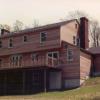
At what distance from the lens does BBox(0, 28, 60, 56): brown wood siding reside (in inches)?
1859

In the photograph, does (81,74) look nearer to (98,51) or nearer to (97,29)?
(98,51)

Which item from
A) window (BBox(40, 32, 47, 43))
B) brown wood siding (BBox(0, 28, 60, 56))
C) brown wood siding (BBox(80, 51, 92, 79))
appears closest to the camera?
brown wood siding (BBox(80, 51, 92, 79))

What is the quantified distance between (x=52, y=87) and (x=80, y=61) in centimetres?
569

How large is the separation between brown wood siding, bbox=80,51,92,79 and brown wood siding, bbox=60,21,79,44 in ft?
13.2

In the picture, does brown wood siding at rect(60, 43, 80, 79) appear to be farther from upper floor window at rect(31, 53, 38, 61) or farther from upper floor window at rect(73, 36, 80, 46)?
upper floor window at rect(73, 36, 80, 46)

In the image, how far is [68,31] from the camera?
49656mm

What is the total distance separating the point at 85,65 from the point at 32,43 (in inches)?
365

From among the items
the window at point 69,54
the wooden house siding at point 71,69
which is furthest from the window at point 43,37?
the window at point 69,54

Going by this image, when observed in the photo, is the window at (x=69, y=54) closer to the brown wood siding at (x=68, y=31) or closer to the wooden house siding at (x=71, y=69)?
the wooden house siding at (x=71, y=69)

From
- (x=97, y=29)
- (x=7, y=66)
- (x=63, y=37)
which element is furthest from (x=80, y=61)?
(x=97, y=29)

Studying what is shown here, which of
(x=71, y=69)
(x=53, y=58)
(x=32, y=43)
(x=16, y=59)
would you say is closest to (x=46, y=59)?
(x=53, y=58)

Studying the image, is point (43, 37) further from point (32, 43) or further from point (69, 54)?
point (69, 54)

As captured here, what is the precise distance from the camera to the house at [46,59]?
4503 cm

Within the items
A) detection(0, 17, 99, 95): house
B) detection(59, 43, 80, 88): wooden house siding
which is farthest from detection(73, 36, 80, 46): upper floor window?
detection(59, 43, 80, 88): wooden house siding
